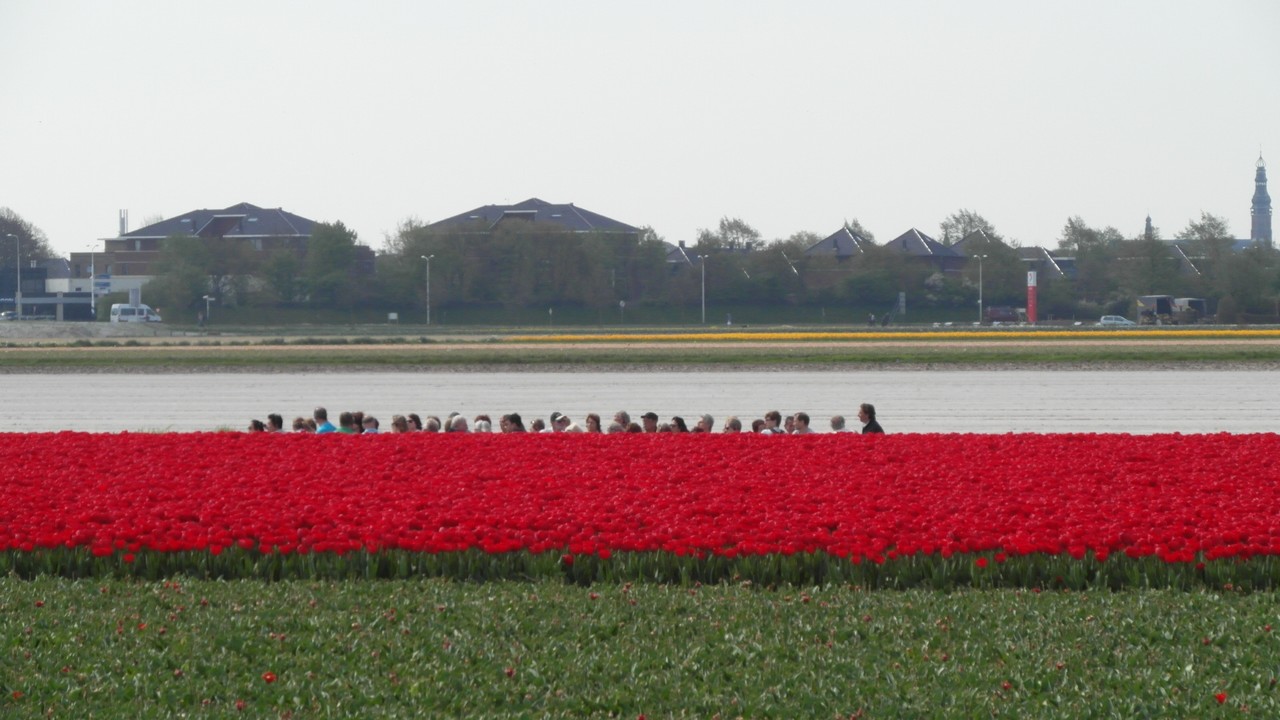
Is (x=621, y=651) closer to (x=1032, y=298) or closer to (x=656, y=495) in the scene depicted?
(x=656, y=495)

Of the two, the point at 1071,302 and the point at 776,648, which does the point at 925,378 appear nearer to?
the point at 776,648

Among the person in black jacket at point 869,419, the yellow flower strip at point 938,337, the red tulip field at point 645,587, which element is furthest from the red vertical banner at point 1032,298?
the red tulip field at point 645,587

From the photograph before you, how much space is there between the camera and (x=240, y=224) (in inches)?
5379

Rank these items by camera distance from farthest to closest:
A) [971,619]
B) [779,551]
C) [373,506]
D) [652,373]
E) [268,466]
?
[652,373]
[268,466]
[373,506]
[779,551]
[971,619]

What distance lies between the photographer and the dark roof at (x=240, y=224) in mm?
136125

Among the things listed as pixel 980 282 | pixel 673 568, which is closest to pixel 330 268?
pixel 980 282

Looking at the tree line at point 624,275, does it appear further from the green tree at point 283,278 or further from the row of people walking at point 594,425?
the row of people walking at point 594,425

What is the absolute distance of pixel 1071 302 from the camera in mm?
114500

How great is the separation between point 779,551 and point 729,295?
10808 cm

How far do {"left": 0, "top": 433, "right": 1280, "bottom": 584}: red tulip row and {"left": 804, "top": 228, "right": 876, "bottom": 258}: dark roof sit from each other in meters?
119

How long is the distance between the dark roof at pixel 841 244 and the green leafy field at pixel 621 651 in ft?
411

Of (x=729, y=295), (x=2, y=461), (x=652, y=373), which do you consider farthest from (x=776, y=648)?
(x=729, y=295)

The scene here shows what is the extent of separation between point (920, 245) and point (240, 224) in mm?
65560

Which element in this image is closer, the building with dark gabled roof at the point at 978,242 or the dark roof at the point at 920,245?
the building with dark gabled roof at the point at 978,242
